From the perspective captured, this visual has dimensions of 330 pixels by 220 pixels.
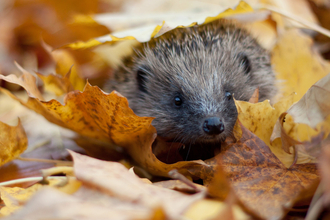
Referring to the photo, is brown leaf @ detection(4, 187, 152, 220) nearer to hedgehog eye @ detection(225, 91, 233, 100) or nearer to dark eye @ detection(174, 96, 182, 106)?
dark eye @ detection(174, 96, 182, 106)

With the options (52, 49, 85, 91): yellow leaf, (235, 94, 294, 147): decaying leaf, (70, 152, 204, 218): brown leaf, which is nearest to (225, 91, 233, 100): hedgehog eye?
(235, 94, 294, 147): decaying leaf

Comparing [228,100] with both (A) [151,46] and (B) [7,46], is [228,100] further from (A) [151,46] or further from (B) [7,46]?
(B) [7,46]

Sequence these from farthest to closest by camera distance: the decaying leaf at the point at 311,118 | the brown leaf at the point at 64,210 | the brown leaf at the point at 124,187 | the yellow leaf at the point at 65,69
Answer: the yellow leaf at the point at 65,69 < the decaying leaf at the point at 311,118 < the brown leaf at the point at 124,187 < the brown leaf at the point at 64,210

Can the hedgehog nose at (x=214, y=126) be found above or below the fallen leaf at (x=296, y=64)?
below

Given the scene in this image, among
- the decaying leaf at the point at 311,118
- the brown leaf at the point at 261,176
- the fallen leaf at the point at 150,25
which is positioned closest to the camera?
the brown leaf at the point at 261,176

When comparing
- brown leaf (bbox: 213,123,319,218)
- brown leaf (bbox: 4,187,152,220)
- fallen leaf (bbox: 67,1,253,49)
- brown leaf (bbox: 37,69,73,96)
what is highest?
fallen leaf (bbox: 67,1,253,49)

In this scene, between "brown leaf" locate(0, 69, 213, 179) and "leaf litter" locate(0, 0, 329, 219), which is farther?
"brown leaf" locate(0, 69, 213, 179)

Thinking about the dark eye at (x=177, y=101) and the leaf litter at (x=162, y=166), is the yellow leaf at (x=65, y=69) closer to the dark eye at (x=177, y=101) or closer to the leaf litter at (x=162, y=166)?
the leaf litter at (x=162, y=166)

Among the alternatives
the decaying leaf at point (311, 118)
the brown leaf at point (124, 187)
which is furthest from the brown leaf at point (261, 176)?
the brown leaf at point (124, 187)

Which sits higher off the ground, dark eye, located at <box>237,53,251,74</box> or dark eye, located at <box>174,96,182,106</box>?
dark eye, located at <box>237,53,251,74</box>
